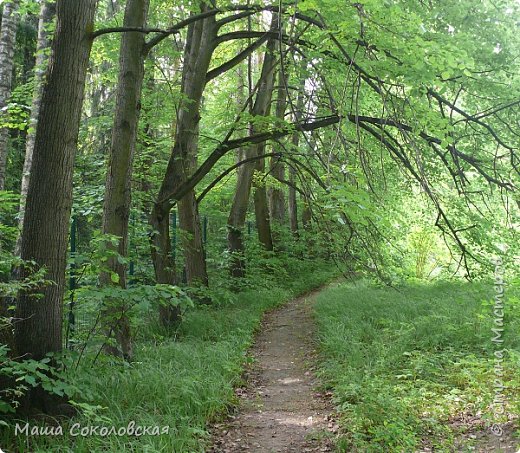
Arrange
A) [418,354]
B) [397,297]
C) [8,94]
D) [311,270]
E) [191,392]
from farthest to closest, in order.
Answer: [311,270]
[397,297]
[8,94]
[418,354]
[191,392]

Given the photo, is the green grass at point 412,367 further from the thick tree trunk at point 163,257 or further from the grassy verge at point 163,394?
the thick tree trunk at point 163,257

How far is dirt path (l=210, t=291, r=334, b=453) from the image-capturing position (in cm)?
455

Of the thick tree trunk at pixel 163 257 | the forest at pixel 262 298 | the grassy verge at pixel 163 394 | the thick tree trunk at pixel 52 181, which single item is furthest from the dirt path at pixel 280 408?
the thick tree trunk at pixel 52 181

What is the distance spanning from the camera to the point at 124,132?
6309 millimetres

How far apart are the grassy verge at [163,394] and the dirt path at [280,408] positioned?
0.81 ft

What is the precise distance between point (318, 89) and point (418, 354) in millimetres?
4842

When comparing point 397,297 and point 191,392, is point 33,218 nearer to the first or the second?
point 191,392

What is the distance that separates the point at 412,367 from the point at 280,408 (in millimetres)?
1860

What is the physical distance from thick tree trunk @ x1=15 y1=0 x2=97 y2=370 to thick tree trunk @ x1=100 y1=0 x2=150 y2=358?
1.97 meters

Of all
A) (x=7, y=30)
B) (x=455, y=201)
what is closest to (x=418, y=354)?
(x=455, y=201)

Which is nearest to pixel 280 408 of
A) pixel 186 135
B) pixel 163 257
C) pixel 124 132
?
pixel 124 132

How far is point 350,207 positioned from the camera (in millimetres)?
4219

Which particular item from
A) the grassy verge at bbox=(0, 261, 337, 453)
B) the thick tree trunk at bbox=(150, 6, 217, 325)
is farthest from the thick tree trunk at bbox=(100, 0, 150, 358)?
the thick tree trunk at bbox=(150, 6, 217, 325)

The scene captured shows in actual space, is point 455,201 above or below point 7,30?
below
